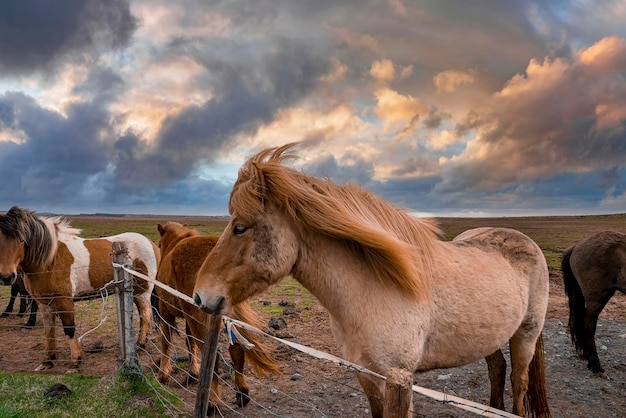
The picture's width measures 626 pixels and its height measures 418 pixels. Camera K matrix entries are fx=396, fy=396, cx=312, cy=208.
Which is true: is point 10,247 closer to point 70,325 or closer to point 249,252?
point 70,325

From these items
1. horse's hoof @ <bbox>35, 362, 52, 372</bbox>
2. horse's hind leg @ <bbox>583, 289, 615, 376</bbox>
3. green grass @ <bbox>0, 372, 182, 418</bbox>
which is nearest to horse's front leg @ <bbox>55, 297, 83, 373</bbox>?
horse's hoof @ <bbox>35, 362, 52, 372</bbox>

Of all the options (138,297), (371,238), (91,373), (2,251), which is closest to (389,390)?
(371,238)

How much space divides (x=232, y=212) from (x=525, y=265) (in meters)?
2.72

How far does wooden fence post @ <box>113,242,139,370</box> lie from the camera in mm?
4531

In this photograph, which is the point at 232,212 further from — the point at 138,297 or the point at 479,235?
the point at 138,297

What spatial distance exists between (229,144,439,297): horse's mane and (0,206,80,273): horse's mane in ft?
16.9

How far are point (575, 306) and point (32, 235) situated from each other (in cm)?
910

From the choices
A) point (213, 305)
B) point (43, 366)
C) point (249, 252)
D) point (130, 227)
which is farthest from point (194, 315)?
point (130, 227)

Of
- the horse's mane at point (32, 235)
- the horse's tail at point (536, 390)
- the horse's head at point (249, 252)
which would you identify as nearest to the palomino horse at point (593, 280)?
the horse's tail at point (536, 390)

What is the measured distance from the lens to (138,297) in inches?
302

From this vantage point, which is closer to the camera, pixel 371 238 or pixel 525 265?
pixel 371 238

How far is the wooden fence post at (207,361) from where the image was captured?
122 inches

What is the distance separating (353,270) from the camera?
2.60m

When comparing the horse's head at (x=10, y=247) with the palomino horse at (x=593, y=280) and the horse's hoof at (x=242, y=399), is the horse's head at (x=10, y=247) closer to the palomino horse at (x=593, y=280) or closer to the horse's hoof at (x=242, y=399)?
the horse's hoof at (x=242, y=399)
